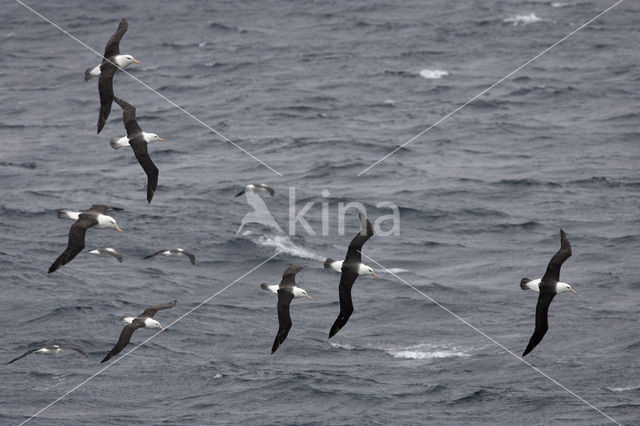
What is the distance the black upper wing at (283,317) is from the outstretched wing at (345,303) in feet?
3.23

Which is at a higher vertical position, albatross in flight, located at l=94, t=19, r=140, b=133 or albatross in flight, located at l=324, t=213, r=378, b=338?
albatross in flight, located at l=94, t=19, r=140, b=133

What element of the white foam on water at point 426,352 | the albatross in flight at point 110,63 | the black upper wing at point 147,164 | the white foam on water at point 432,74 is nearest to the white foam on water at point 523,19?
the white foam on water at point 432,74

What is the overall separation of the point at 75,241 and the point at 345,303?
5965mm

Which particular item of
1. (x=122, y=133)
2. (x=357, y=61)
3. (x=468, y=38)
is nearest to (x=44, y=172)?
(x=122, y=133)

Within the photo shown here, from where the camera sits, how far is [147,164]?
83.0 feet

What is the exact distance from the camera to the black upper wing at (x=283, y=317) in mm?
25859

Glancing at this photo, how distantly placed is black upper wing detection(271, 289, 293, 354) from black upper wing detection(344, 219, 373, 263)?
1621mm

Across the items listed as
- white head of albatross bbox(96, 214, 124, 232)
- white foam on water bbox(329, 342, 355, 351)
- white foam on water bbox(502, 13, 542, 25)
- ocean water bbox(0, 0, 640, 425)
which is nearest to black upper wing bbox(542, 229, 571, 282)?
ocean water bbox(0, 0, 640, 425)

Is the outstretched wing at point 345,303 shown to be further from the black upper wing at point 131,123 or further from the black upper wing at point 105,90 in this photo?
the black upper wing at point 105,90

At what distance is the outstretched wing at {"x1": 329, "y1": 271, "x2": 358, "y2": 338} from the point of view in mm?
25594

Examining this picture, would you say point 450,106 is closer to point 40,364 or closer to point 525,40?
point 525,40

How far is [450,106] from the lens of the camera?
5459cm
